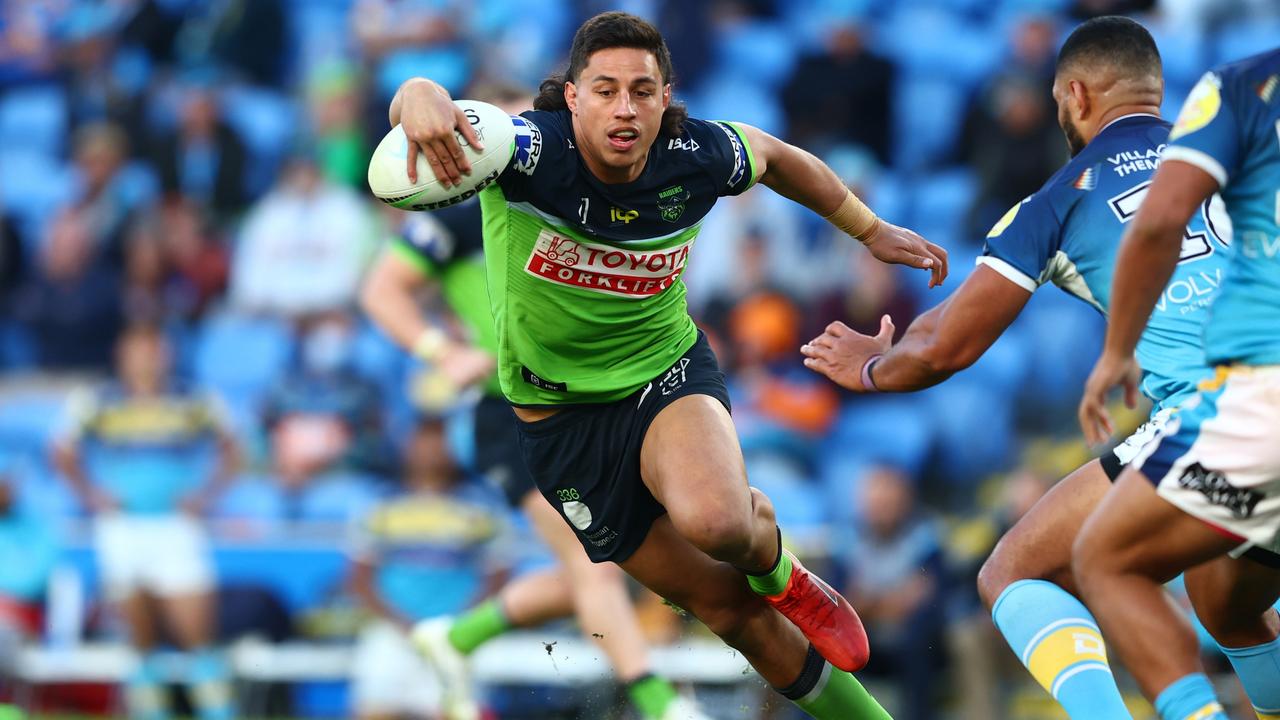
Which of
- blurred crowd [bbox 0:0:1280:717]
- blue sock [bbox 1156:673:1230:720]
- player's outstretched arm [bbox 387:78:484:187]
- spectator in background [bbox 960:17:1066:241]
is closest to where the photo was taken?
blue sock [bbox 1156:673:1230:720]

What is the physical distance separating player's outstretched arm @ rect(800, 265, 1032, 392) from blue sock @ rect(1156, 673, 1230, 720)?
1.33 metres

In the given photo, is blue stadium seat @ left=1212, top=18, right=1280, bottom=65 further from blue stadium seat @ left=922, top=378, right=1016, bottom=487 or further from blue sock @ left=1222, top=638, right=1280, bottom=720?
blue sock @ left=1222, top=638, right=1280, bottom=720

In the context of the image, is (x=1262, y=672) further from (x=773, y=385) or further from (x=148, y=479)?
(x=148, y=479)

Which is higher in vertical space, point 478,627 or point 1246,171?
point 1246,171

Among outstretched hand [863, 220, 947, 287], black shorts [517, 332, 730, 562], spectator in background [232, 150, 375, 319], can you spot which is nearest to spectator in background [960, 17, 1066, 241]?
spectator in background [232, 150, 375, 319]

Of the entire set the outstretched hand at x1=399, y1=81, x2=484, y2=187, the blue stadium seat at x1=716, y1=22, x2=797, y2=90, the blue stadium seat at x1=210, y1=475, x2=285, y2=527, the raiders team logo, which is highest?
the outstretched hand at x1=399, y1=81, x2=484, y2=187

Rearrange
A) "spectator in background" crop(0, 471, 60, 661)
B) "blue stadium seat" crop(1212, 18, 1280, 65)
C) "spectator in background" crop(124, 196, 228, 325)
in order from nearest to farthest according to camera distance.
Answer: "spectator in background" crop(0, 471, 60, 661)
"blue stadium seat" crop(1212, 18, 1280, 65)
"spectator in background" crop(124, 196, 228, 325)

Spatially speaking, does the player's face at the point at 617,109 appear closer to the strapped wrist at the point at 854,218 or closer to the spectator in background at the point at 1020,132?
the strapped wrist at the point at 854,218

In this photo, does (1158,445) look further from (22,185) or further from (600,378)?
(22,185)

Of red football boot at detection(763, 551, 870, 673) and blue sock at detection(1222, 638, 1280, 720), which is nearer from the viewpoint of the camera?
blue sock at detection(1222, 638, 1280, 720)

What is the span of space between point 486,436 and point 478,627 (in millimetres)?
1038

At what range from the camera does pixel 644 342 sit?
239 inches

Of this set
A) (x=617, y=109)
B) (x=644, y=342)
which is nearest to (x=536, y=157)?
(x=617, y=109)

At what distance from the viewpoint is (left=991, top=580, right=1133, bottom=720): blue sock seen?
5.05m
